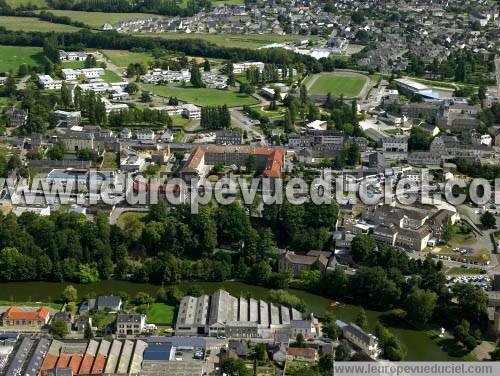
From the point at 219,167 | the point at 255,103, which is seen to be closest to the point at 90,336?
the point at 219,167

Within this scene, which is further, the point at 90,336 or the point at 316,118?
the point at 316,118

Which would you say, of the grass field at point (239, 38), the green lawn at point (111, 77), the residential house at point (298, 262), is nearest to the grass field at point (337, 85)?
the grass field at point (239, 38)

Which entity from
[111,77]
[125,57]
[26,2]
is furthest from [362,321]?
[26,2]

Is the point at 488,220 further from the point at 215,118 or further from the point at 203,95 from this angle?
the point at 203,95

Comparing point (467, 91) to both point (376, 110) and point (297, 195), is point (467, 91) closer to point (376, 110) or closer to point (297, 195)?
point (376, 110)

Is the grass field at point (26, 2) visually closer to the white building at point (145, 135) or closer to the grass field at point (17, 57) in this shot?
the grass field at point (17, 57)
